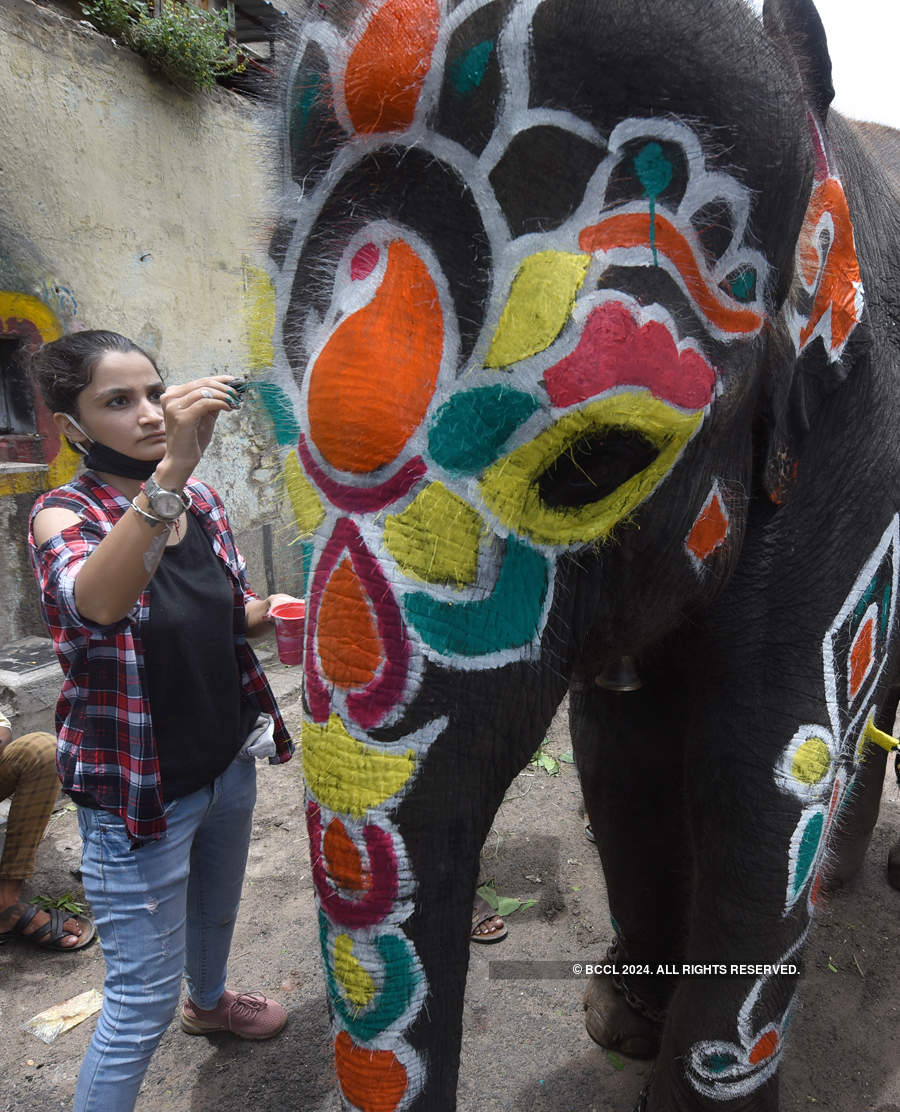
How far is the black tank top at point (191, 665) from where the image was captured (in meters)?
1.70

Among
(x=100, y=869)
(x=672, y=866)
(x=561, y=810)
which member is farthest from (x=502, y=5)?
(x=561, y=810)

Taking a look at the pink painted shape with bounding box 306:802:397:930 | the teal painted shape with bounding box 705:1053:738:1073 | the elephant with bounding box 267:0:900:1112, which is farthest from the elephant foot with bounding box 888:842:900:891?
the pink painted shape with bounding box 306:802:397:930

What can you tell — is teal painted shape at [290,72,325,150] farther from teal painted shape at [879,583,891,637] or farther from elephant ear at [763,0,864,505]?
teal painted shape at [879,583,891,637]

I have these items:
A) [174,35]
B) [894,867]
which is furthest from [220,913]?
[174,35]

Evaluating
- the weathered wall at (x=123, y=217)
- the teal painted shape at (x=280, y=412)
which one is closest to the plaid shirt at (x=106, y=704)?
the teal painted shape at (x=280, y=412)

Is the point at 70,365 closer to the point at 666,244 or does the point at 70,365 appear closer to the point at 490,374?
the point at 490,374

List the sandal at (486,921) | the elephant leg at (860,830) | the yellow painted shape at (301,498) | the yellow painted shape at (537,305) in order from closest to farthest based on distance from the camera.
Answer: the yellow painted shape at (537,305) → the yellow painted shape at (301,498) → the sandal at (486,921) → the elephant leg at (860,830)

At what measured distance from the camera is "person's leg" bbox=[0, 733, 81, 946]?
9.26 feet

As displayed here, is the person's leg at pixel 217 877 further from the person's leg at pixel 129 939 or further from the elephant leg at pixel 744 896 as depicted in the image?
the elephant leg at pixel 744 896

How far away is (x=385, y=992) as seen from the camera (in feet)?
3.80

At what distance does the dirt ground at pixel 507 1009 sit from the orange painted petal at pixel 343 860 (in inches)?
56.7

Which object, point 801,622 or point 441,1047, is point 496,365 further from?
point 441,1047

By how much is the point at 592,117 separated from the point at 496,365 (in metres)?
0.36

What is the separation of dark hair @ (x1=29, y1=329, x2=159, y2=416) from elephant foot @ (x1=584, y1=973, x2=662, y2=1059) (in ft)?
6.83
